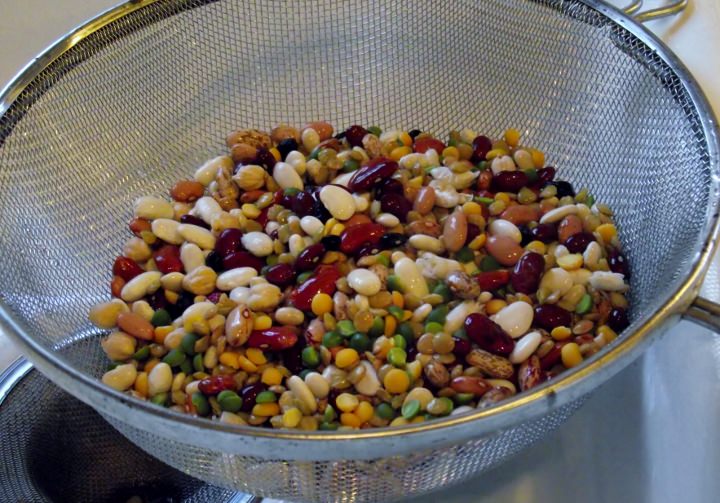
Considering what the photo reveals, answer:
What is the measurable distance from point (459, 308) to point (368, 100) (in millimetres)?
287

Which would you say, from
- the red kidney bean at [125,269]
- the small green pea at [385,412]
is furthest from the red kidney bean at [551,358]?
the red kidney bean at [125,269]

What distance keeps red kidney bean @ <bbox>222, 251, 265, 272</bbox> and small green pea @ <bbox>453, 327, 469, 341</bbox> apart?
0.16 metres

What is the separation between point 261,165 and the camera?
0.68 m

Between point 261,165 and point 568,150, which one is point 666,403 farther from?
point 261,165

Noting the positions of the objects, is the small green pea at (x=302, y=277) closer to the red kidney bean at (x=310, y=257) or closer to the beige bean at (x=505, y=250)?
the red kidney bean at (x=310, y=257)

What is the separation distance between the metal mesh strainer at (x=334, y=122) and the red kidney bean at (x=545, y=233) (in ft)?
0.19

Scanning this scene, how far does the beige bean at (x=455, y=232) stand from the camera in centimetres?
60

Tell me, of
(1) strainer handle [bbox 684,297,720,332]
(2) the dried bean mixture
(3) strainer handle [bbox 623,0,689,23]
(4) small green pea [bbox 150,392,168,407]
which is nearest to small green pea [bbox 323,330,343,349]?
(2) the dried bean mixture

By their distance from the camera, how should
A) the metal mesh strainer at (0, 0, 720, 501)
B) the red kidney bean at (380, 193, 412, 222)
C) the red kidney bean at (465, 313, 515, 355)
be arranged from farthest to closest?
the red kidney bean at (380, 193, 412, 222), the red kidney bean at (465, 313, 515, 355), the metal mesh strainer at (0, 0, 720, 501)

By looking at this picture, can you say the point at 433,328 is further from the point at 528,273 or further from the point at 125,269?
the point at 125,269

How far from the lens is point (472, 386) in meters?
0.50

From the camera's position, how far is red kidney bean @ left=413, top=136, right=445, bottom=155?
70cm

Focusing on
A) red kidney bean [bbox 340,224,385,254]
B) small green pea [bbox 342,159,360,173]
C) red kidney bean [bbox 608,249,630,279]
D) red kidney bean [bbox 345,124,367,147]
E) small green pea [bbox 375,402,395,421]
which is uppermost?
red kidney bean [bbox 345,124,367,147]

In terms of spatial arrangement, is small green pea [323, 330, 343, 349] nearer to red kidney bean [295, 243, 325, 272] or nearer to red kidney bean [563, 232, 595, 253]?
red kidney bean [295, 243, 325, 272]
